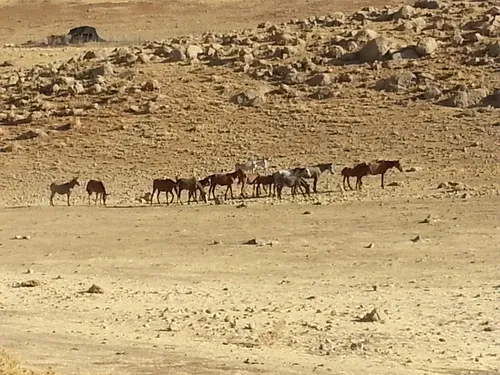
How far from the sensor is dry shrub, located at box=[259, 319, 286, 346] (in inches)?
550

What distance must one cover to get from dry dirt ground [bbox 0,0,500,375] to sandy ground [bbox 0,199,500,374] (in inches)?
2.1

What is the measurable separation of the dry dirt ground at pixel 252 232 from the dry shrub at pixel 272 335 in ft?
0.15

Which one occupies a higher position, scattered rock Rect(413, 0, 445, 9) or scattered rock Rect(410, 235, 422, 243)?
scattered rock Rect(413, 0, 445, 9)

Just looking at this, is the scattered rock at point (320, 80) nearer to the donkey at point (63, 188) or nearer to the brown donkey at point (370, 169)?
the brown donkey at point (370, 169)

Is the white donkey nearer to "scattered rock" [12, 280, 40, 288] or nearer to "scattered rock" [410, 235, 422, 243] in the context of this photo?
"scattered rock" [410, 235, 422, 243]

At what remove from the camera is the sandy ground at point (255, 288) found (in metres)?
13.3

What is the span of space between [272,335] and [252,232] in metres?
9.28

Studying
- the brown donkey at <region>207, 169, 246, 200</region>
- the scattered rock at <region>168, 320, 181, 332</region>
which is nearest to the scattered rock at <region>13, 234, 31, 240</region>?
the brown donkey at <region>207, 169, 246, 200</region>

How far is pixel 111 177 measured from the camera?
31.0 meters

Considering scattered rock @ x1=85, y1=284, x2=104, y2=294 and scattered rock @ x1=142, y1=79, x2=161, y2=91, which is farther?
scattered rock @ x1=142, y1=79, x2=161, y2=91

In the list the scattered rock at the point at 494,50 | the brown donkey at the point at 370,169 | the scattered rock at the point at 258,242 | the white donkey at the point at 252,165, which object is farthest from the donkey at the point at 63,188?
the scattered rock at the point at 494,50

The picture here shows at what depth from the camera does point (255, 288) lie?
18.1m

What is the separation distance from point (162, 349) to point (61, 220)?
1303cm

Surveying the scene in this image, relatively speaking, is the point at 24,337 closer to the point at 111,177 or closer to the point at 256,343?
the point at 256,343
